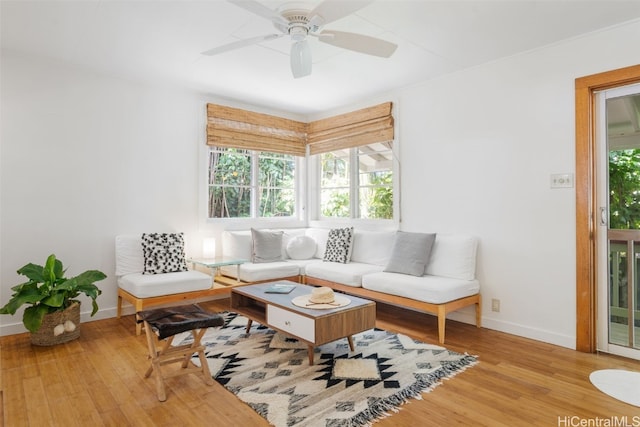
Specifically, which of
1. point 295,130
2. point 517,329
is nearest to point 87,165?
point 295,130

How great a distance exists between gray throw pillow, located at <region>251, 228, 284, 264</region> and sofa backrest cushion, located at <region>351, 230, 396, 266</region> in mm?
929

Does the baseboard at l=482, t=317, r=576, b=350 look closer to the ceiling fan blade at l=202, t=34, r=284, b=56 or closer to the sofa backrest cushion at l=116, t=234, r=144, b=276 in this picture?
the ceiling fan blade at l=202, t=34, r=284, b=56

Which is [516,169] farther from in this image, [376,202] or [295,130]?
[295,130]

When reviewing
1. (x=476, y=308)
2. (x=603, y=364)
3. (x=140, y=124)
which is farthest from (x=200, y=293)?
(x=603, y=364)

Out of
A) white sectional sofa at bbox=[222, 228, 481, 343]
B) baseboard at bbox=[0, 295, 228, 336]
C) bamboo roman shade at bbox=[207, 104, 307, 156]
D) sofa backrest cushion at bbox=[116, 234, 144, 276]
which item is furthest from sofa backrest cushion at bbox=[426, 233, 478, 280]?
sofa backrest cushion at bbox=[116, 234, 144, 276]

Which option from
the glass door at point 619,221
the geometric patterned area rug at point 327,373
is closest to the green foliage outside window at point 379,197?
the geometric patterned area rug at point 327,373

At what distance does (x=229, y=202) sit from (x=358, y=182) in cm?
172

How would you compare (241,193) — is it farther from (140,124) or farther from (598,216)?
(598,216)

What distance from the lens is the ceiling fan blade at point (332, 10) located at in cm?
202

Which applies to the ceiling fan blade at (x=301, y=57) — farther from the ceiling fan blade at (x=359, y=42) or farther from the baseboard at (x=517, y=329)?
the baseboard at (x=517, y=329)

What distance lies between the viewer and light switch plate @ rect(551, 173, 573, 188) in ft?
10.0

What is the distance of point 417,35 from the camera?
298 cm

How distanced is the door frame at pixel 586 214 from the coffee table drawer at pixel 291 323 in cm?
216

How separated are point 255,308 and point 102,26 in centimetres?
256
